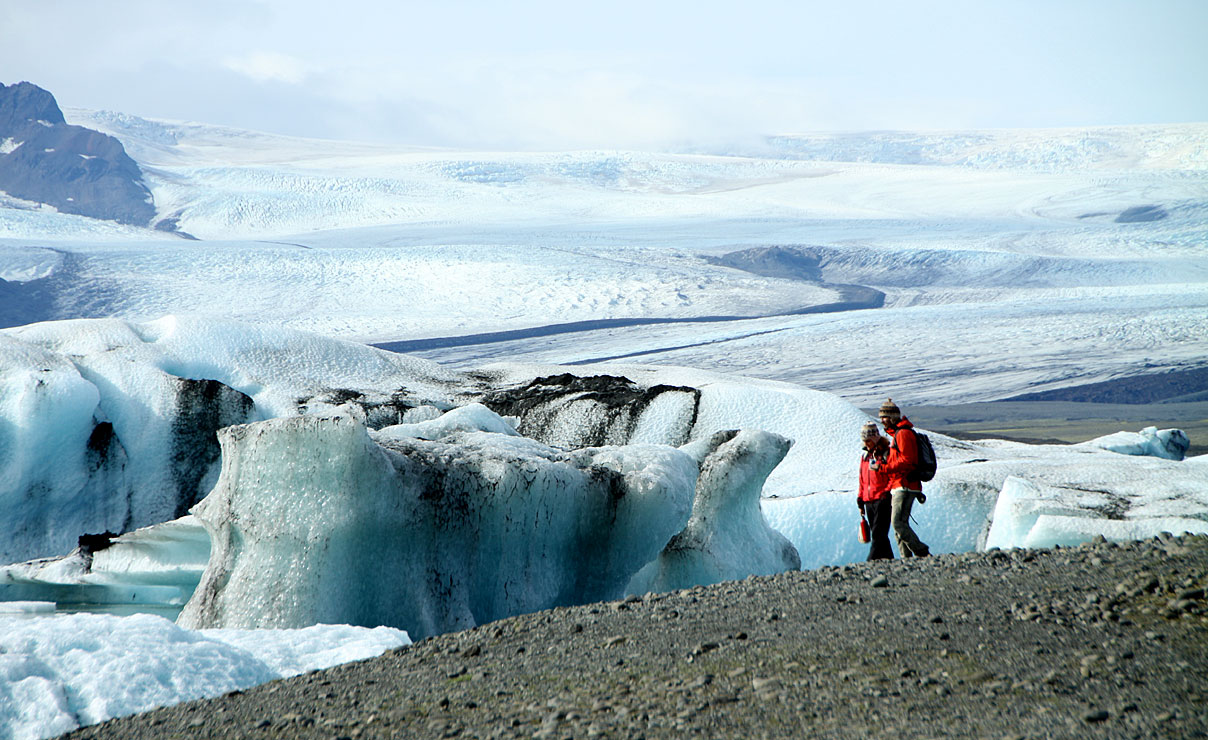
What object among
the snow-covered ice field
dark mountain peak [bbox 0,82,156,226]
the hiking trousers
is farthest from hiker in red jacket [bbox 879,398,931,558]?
dark mountain peak [bbox 0,82,156,226]

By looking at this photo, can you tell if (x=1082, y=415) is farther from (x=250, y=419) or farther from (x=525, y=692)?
(x=525, y=692)

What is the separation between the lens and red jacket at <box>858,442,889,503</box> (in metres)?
5.10

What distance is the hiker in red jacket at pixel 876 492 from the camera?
5.09 m

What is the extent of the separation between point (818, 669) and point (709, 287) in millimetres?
29593

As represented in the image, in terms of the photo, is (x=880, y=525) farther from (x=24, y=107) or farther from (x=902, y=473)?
(x=24, y=107)

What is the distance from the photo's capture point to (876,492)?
516 cm

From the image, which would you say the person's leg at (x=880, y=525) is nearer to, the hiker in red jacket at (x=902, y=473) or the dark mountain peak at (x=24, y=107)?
the hiker in red jacket at (x=902, y=473)

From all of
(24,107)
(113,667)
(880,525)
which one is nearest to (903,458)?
(880,525)

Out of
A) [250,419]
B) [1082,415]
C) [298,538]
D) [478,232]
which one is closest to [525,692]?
[298,538]

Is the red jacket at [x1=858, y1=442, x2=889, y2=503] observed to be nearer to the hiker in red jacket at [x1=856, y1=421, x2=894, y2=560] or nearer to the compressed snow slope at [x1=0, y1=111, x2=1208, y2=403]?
the hiker in red jacket at [x1=856, y1=421, x2=894, y2=560]

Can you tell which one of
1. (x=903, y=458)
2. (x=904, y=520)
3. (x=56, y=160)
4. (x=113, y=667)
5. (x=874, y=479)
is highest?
(x=56, y=160)

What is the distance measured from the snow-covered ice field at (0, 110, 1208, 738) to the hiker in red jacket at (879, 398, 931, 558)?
1792 mm

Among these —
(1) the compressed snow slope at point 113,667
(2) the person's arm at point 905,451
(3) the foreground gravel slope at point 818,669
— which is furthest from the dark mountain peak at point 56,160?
(3) the foreground gravel slope at point 818,669

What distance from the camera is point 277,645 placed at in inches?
166
